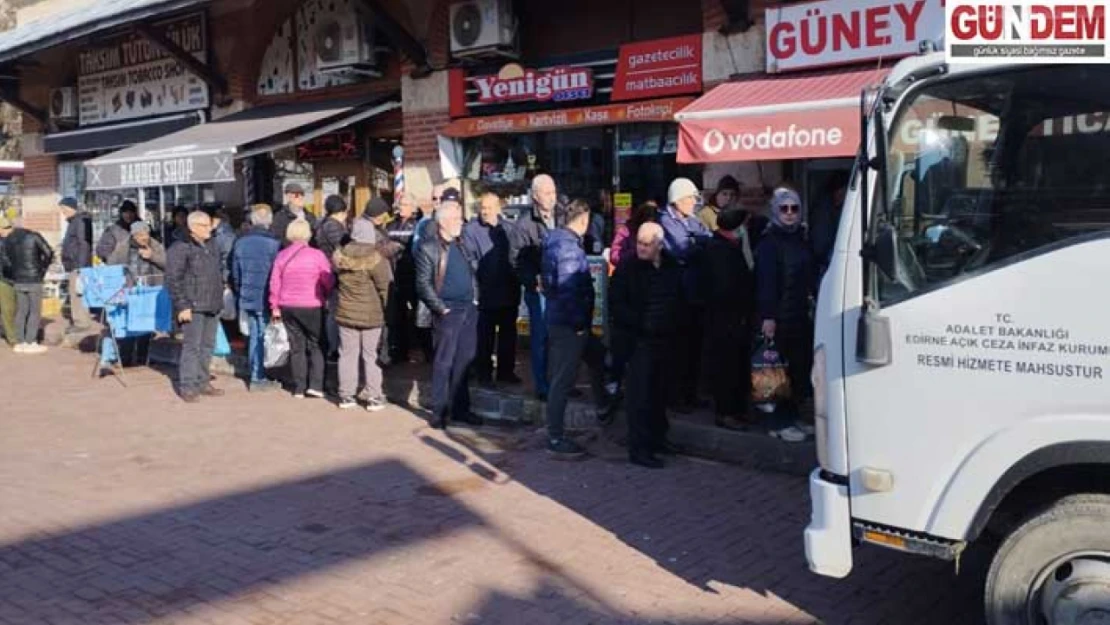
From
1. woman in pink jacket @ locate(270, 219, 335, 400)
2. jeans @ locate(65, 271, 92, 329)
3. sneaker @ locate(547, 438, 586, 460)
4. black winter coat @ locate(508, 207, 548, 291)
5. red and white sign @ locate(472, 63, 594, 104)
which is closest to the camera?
sneaker @ locate(547, 438, 586, 460)

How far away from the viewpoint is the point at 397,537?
229 inches

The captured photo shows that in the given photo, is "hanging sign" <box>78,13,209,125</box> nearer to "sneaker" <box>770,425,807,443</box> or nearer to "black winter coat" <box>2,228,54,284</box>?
"black winter coat" <box>2,228,54,284</box>

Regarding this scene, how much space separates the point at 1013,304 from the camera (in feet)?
11.6

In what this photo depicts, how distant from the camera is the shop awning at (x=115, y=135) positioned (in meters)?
15.8

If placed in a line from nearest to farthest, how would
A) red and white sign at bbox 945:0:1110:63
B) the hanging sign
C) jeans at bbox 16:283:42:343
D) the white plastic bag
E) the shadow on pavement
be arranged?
red and white sign at bbox 945:0:1110:63 < the shadow on pavement < the white plastic bag < jeans at bbox 16:283:42:343 < the hanging sign

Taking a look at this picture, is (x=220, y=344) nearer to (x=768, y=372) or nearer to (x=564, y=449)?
(x=564, y=449)

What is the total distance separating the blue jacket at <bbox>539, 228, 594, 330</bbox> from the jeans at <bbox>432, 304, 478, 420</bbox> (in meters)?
1.18

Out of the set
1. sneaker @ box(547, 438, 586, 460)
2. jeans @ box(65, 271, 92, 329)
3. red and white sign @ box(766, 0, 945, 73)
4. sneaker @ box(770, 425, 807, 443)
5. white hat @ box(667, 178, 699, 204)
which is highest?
red and white sign @ box(766, 0, 945, 73)

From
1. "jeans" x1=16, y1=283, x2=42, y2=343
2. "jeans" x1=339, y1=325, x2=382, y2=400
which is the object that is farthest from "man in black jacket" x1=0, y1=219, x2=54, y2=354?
"jeans" x1=339, y1=325, x2=382, y2=400

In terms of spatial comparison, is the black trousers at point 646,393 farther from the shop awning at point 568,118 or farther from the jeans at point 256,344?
the jeans at point 256,344

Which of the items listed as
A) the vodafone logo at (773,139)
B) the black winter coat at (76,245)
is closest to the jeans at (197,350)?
the vodafone logo at (773,139)

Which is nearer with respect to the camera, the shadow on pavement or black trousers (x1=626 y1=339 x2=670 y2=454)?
the shadow on pavement

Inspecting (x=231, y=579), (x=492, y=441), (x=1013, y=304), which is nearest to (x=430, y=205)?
(x=492, y=441)

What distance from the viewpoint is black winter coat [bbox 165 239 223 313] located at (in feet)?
31.4
